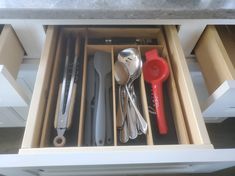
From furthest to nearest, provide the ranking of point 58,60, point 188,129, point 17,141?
point 17,141 < point 58,60 < point 188,129

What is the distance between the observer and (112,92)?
0.62m

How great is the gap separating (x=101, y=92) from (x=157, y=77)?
0.15 metres

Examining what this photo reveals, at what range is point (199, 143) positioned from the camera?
48 cm

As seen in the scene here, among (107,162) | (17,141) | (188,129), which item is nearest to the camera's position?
(107,162)

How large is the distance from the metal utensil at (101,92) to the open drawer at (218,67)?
265 millimetres

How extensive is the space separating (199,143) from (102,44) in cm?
40

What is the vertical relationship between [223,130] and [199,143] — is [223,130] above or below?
above

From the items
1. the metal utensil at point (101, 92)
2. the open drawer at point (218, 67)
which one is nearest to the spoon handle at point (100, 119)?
the metal utensil at point (101, 92)

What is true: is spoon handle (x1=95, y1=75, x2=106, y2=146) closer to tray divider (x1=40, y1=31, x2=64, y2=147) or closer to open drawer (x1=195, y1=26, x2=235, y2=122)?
tray divider (x1=40, y1=31, x2=64, y2=147)

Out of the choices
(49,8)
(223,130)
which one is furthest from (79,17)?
(223,130)

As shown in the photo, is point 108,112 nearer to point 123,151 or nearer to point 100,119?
point 100,119

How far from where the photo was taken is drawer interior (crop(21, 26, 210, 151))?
1.68 ft

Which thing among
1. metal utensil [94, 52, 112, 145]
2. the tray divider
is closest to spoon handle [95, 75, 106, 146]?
metal utensil [94, 52, 112, 145]

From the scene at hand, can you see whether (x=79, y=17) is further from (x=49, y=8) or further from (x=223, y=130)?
(x=223, y=130)
